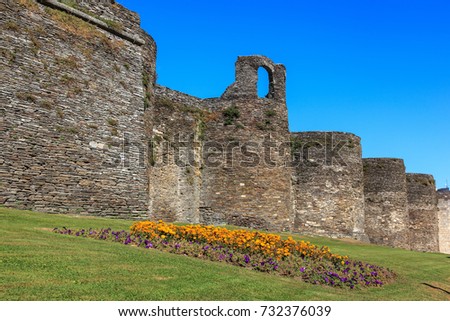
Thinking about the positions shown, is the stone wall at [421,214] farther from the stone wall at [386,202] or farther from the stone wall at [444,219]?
the stone wall at [444,219]

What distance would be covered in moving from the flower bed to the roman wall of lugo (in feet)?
17.1

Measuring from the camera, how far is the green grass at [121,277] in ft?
26.4

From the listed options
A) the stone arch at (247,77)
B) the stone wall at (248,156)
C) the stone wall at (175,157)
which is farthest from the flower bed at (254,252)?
the stone arch at (247,77)

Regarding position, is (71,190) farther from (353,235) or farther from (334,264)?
(353,235)

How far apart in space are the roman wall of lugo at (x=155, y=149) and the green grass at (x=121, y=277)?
4.50 m

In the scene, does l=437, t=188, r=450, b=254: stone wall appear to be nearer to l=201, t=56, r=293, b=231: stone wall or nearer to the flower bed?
l=201, t=56, r=293, b=231: stone wall

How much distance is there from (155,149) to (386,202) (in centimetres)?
2263

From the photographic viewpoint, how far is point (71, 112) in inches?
755

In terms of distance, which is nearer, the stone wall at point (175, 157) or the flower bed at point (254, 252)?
the flower bed at point (254, 252)

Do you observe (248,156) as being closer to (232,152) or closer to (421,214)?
(232,152)

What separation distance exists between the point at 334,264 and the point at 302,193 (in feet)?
67.4

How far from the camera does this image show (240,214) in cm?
3078

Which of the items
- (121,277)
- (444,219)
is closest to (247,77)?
(121,277)

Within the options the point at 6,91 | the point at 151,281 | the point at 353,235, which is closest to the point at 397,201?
the point at 353,235
